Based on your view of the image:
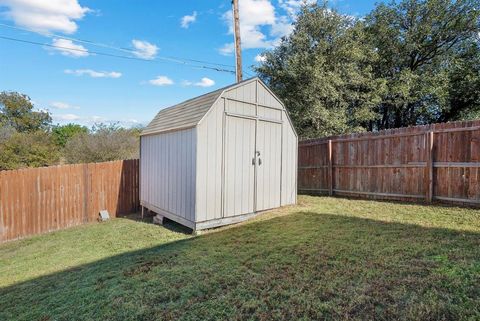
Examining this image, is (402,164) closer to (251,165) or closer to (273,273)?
(251,165)

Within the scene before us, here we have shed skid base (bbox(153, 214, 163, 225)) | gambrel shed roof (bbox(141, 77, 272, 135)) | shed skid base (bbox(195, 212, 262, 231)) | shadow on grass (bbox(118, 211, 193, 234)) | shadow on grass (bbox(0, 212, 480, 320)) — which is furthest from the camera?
shed skid base (bbox(153, 214, 163, 225))

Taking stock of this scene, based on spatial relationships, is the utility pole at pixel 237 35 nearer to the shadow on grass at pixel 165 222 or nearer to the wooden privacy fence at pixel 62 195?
the wooden privacy fence at pixel 62 195

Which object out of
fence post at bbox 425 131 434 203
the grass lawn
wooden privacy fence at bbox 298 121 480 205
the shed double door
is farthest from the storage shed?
fence post at bbox 425 131 434 203

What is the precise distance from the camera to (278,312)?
2.16m

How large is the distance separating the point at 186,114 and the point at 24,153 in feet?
39.1

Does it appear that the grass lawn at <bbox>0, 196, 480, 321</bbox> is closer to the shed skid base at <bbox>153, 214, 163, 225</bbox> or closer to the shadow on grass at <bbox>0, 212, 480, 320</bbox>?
the shadow on grass at <bbox>0, 212, 480, 320</bbox>

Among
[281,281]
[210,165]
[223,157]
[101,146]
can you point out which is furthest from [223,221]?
[101,146]

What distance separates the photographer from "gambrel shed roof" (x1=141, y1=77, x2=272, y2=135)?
5.34 metres

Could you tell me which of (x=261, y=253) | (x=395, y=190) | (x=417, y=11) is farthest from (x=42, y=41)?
(x=417, y=11)

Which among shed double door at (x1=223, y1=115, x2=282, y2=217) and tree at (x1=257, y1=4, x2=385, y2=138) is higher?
tree at (x1=257, y1=4, x2=385, y2=138)

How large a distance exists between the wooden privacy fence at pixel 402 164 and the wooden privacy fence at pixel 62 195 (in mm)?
5942

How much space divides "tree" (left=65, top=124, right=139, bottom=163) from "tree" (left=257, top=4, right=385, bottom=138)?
7.91m

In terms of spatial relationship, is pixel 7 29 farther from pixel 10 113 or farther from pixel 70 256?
pixel 10 113

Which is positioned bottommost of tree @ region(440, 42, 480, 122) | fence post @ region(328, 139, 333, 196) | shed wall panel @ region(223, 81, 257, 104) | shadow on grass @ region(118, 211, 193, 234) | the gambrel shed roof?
shadow on grass @ region(118, 211, 193, 234)
